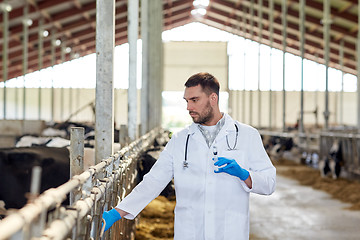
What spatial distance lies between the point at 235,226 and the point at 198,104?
2.16ft

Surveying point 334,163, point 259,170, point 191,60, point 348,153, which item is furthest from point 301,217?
point 191,60

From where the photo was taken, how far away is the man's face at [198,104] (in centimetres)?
275

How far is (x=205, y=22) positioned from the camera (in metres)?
30.3

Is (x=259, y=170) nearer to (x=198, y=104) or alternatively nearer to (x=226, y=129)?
(x=226, y=129)

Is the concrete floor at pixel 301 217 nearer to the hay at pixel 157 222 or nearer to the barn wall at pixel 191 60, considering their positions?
the hay at pixel 157 222

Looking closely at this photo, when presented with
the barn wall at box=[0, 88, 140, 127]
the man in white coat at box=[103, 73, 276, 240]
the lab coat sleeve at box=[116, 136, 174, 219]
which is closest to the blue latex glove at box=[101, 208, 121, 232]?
the man in white coat at box=[103, 73, 276, 240]

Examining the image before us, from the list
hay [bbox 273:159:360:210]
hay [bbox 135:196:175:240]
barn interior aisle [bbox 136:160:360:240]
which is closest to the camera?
hay [bbox 135:196:175:240]

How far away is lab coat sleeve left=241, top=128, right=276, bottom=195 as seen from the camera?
271cm

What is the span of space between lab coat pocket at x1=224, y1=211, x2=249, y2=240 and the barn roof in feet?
58.5

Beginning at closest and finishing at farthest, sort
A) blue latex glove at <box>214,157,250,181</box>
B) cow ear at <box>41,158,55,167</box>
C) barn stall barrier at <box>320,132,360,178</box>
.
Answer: blue latex glove at <box>214,157,250,181</box>
cow ear at <box>41,158,55,167</box>
barn stall barrier at <box>320,132,360,178</box>

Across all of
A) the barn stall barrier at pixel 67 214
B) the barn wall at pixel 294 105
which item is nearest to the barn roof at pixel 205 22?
the barn wall at pixel 294 105

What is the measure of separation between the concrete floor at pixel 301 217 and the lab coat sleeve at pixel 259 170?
3.28m

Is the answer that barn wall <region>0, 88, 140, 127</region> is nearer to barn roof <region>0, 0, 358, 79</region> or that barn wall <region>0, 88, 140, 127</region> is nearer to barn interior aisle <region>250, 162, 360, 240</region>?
barn roof <region>0, 0, 358, 79</region>

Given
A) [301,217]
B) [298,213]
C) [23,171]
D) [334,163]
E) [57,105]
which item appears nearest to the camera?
[23,171]
